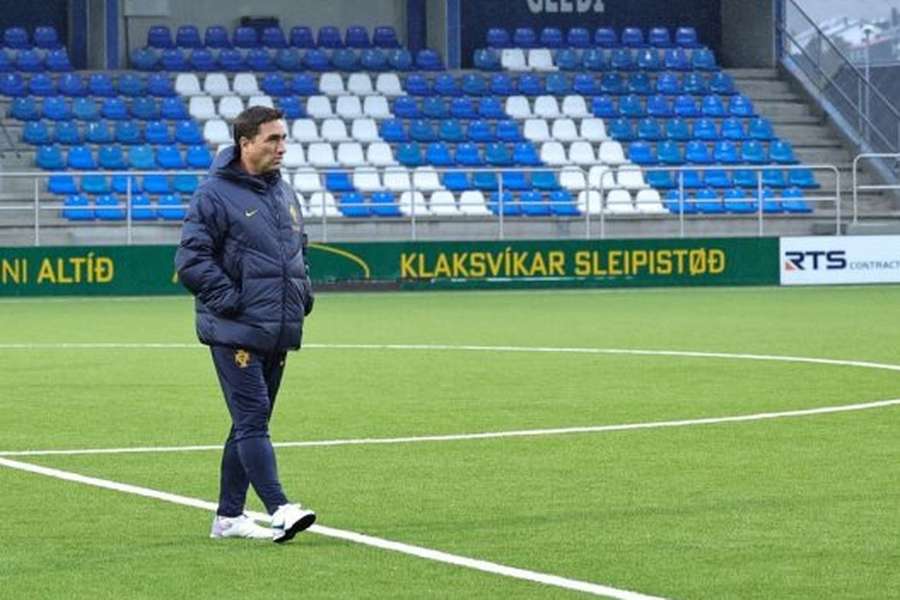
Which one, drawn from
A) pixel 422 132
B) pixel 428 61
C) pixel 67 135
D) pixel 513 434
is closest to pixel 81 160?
pixel 67 135

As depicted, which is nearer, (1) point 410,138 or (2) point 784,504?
(2) point 784,504

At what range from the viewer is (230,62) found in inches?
1772

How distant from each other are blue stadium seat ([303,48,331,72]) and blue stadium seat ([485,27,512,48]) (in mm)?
4382

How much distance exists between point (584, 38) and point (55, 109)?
41.2 ft

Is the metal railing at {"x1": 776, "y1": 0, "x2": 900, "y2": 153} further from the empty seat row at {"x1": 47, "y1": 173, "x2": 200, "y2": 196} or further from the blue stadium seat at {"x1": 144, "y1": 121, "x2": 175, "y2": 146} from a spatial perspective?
the empty seat row at {"x1": 47, "y1": 173, "x2": 200, "y2": 196}

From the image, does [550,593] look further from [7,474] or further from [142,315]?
[142,315]

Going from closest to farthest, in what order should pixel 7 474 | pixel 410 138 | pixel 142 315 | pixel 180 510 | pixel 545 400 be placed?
pixel 180 510 < pixel 7 474 < pixel 545 400 < pixel 142 315 < pixel 410 138

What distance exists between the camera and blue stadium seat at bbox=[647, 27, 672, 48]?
49.4m

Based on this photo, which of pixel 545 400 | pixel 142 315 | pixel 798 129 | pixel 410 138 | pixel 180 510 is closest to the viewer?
pixel 180 510

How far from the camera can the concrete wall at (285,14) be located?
47.1 m

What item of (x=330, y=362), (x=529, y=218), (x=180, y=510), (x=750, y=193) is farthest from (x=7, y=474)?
(x=750, y=193)

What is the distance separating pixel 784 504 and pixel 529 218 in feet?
94.4

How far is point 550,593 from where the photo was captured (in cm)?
845

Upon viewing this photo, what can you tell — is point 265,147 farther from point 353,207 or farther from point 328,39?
point 328,39
